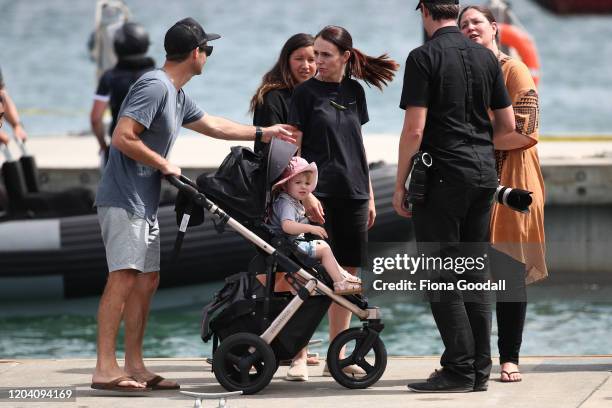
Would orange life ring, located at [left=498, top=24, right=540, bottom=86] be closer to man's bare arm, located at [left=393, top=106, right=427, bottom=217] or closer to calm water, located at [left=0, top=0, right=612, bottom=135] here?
man's bare arm, located at [left=393, top=106, right=427, bottom=217]

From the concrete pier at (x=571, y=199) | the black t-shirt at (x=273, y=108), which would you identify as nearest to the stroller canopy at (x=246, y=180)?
the black t-shirt at (x=273, y=108)

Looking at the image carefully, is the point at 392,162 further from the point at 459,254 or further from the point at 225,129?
the point at 459,254

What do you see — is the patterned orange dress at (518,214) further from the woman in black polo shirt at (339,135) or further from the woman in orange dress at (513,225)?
the woman in black polo shirt at (339,135)

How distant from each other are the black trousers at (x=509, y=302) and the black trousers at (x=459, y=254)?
238 mm

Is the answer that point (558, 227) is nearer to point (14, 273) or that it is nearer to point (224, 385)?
point (14, 273)

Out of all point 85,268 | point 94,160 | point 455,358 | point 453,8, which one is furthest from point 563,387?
point 94,160

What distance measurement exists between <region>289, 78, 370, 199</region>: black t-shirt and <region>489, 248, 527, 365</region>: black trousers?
72 centimetres

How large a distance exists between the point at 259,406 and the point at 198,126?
1.42 m

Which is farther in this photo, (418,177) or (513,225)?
(513,225)

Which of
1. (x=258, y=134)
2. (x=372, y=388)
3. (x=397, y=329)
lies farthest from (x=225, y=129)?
(x=397, y=329)

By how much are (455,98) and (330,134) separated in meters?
0.79

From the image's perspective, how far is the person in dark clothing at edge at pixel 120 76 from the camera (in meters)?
12.4

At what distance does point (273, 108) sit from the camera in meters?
7.73

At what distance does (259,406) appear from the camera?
6559 millimetres
